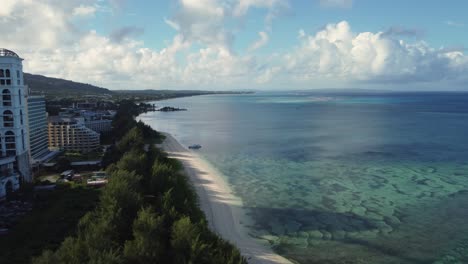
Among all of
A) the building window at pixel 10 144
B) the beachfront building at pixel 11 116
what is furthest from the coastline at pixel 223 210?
the building window at pixel 10 144

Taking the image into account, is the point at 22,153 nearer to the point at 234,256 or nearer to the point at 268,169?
the point at 268,169

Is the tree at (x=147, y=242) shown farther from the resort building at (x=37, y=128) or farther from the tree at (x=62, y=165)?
the resort building at (x=37, y=128)

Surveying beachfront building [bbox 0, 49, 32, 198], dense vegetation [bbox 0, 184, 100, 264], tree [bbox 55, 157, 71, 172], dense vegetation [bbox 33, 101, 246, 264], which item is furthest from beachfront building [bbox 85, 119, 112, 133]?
dense vegetation [bbox 33, 101, 246, 264]

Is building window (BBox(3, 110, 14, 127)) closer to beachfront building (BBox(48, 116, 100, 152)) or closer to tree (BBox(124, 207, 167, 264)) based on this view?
beachfront building (BBox(48, 116, 100, 152))

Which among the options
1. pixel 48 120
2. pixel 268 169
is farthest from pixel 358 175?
pixel 48 120

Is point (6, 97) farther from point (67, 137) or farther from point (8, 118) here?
point (67, 137)

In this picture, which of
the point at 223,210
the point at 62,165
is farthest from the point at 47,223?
the point at 62,165
